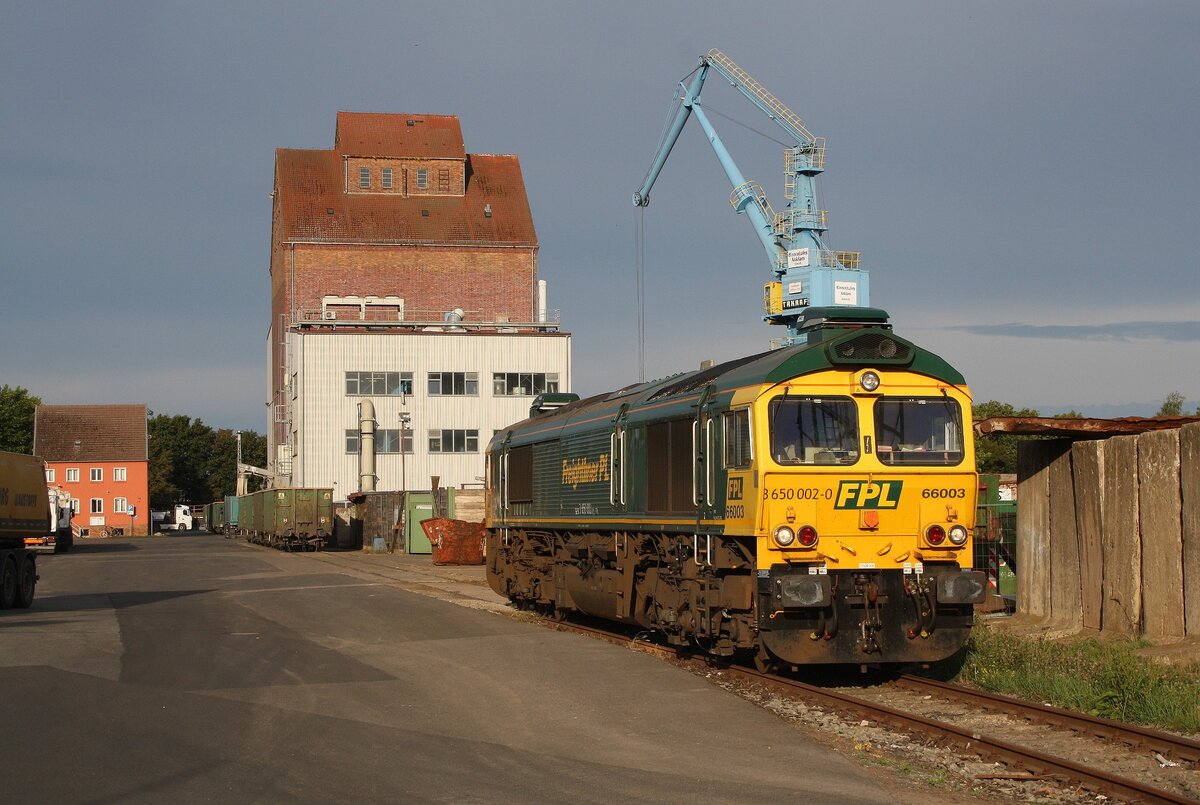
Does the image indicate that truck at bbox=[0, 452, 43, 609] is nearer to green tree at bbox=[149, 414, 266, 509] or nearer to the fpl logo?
the fpl logo

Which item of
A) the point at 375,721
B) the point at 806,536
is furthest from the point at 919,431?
the point at 375,721

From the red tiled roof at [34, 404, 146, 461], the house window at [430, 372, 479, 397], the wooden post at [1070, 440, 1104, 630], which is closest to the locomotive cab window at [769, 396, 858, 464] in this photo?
the wooden post at [1070, 440, 1104, 630]

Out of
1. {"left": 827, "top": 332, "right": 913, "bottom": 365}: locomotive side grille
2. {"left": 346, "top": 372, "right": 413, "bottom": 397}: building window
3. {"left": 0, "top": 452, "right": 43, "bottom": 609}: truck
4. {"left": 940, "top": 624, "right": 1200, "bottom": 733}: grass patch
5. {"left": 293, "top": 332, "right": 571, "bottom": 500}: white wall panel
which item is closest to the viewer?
{"left": 940, "top": 624, "right": 1200, "bottom": 733}: grass patch

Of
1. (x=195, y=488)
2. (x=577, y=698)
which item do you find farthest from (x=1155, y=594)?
(x=195, y=488)

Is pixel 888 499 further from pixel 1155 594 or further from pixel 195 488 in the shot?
pixel 195 488

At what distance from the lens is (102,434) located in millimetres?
104938

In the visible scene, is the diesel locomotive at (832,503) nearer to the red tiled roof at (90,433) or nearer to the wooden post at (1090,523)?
the wooden post at (1090,523)

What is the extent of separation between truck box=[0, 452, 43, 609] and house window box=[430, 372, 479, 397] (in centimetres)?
3843

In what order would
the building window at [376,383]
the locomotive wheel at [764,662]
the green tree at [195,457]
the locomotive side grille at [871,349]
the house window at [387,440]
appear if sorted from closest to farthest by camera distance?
the locomotive side grille at [871,349], the locomotive wheel at [764,662], the building window at [376,383], the house window at [387,440], the green tree at [195,457]

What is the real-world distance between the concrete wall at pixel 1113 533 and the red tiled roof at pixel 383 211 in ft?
196

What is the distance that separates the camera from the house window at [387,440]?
6425 cm

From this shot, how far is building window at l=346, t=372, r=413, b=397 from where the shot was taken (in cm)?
6381

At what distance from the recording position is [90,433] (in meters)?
104

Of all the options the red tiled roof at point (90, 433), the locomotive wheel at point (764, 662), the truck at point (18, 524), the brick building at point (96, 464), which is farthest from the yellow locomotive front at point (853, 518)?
the red tiled roof at point (90, 433)
